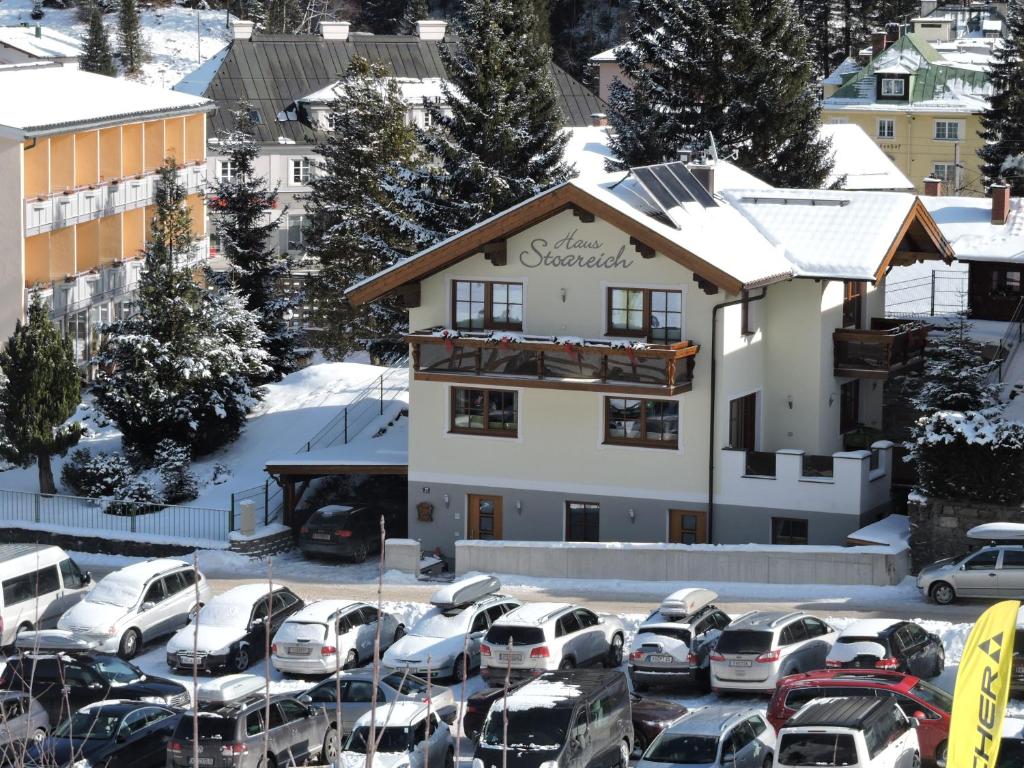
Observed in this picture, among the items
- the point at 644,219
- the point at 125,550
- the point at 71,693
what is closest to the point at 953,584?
the point at 644,219

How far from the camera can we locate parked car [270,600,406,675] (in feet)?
103

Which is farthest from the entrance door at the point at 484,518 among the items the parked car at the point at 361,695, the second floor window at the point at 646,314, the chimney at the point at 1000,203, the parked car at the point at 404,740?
the chimney at the point at 1000,203

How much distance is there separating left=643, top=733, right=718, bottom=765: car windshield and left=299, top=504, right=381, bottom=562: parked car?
17289 mm

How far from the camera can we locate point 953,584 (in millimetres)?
33906

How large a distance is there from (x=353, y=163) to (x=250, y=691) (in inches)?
1486

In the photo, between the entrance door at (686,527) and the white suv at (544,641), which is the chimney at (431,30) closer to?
the entrance door at (686,527)

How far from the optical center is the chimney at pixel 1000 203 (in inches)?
1932

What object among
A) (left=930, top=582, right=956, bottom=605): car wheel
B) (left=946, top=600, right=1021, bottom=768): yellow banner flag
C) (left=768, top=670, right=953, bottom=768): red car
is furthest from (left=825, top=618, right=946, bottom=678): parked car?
(left=946, top=600, right=1021, bottom=768): yellow banner flag

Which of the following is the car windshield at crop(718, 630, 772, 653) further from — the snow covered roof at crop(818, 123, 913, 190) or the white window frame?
the white window frame

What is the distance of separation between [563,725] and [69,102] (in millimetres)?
42745

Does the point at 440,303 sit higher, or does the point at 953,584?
the point at 440,303

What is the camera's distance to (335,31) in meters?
101

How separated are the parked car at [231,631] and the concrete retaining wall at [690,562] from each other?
229 inches

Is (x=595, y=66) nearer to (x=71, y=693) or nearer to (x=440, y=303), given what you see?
(x=440, y=303)
